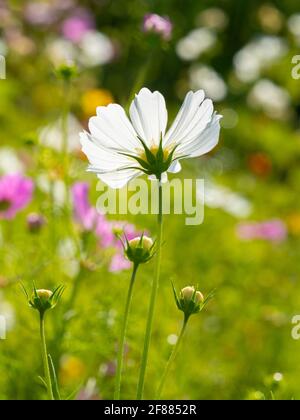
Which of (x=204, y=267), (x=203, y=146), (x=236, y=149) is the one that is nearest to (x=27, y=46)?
(x=236, y=149)

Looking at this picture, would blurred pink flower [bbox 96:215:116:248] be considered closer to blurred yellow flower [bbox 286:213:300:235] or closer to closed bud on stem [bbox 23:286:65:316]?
closed bud on stem [bbox 23:286:65:316]

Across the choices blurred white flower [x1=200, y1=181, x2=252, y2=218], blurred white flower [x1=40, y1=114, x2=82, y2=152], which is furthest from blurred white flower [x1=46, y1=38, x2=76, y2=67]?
blurred white flower [x1=200, y1=181, x2=252, y2=218]

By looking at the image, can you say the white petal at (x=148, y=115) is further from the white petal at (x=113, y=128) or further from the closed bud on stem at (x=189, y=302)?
the closed bud on stem at (x=189, y=302)

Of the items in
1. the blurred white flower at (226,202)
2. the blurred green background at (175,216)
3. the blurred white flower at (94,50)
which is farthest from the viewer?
the blurred white flower at (94,50)

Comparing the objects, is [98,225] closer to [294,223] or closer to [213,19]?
[294,223]

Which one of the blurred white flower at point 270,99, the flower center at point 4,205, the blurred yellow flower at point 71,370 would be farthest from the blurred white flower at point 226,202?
the blurred white flower at point 270,99
